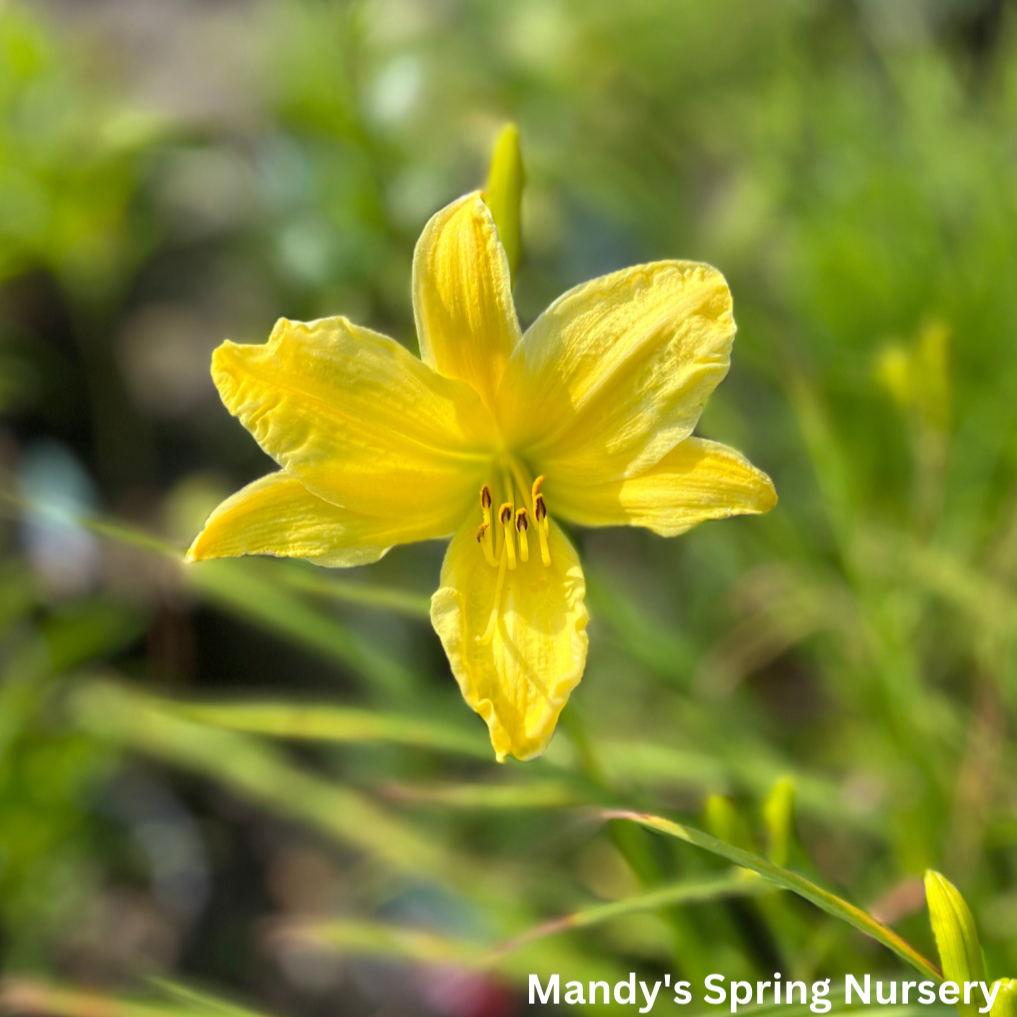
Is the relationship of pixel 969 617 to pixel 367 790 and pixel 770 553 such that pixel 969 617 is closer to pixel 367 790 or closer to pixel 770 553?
pixel 770 553

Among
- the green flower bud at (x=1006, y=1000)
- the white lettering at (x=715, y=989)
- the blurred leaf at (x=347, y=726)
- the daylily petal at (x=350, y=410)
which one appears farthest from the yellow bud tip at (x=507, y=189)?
the white lettering at (x=715, y=989)

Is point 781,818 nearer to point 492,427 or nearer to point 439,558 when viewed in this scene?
point 492,427

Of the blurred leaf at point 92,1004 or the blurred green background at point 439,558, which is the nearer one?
the blurred leaf at point 92,1004

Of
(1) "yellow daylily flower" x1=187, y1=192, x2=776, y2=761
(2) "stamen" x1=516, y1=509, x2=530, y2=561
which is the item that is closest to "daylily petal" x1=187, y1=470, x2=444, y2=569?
(1) "yellow daylily flower" x1=187, y1=192, x2=776, y2=761

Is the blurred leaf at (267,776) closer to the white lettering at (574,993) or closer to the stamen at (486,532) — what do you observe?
the white lettering at (574,993)

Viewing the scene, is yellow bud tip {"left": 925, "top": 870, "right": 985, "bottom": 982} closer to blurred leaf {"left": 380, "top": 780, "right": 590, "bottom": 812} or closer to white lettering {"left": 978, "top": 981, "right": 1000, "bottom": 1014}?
white lettering {"left": 978, "top": 981, "right": 1000, "bottom": 1014}

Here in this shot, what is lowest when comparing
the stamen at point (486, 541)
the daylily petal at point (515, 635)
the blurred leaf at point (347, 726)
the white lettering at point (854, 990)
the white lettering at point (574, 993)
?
the white lettering at point (574, 993)

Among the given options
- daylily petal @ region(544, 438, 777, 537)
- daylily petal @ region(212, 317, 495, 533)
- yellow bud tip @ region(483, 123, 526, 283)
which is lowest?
daylily petal @ region(544, 438, 777, 537)
